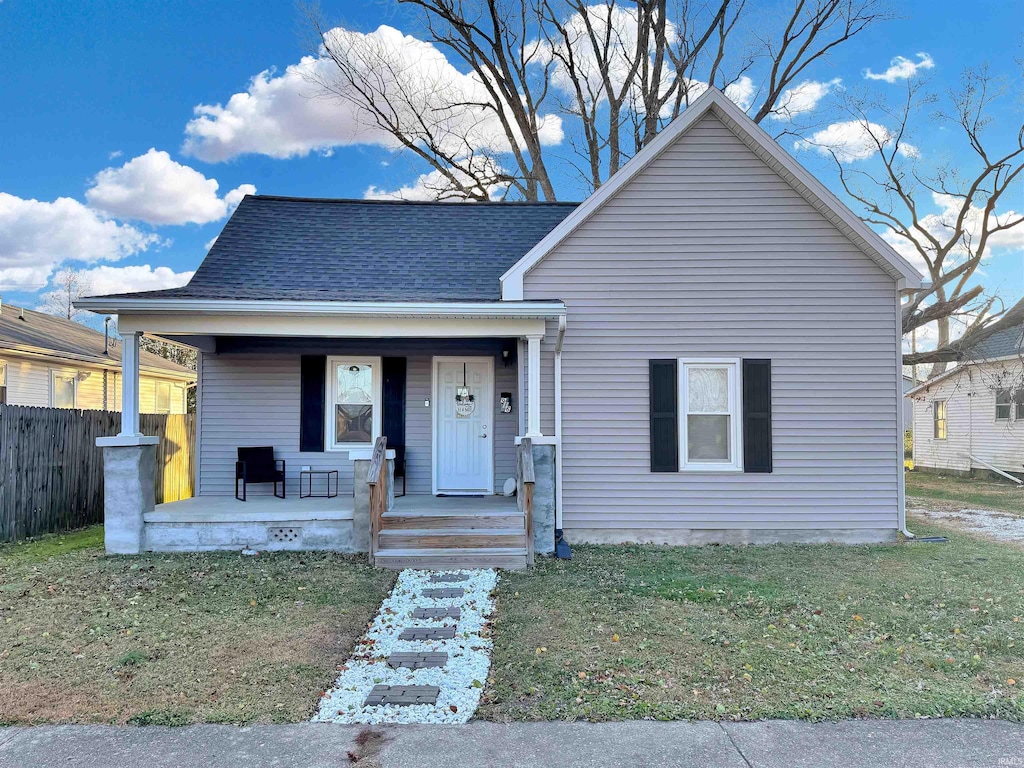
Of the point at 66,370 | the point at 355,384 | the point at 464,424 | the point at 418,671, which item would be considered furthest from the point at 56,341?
the point at 418,671

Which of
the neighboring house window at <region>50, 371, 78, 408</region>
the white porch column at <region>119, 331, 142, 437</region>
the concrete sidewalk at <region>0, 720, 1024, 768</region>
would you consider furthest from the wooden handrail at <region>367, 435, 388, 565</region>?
the neighboring house window at <region>50, 371, 78, 408</region>

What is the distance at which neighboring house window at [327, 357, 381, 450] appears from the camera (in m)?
9.03

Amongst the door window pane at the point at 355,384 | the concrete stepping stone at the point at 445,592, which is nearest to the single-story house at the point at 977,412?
the door window pane at the point at 355,384

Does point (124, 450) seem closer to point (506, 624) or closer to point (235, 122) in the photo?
point (506, 624)

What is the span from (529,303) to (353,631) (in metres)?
3.82

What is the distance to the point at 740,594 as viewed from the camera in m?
5.55

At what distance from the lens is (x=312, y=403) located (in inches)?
353

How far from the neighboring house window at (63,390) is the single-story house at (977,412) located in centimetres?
2054

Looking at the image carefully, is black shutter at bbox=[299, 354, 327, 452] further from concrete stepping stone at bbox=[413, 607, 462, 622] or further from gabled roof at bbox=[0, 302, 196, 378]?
gabled roof at bbox=[0, 302, 196, 378]

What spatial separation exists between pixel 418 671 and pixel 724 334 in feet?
18.1

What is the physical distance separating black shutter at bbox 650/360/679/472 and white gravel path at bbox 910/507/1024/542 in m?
4.78

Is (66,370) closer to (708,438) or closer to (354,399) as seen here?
(354,399)

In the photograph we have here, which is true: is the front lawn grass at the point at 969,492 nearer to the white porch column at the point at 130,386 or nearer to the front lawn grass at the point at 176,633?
the front lawn grass at the point at 176,633

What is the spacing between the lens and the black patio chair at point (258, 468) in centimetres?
841
